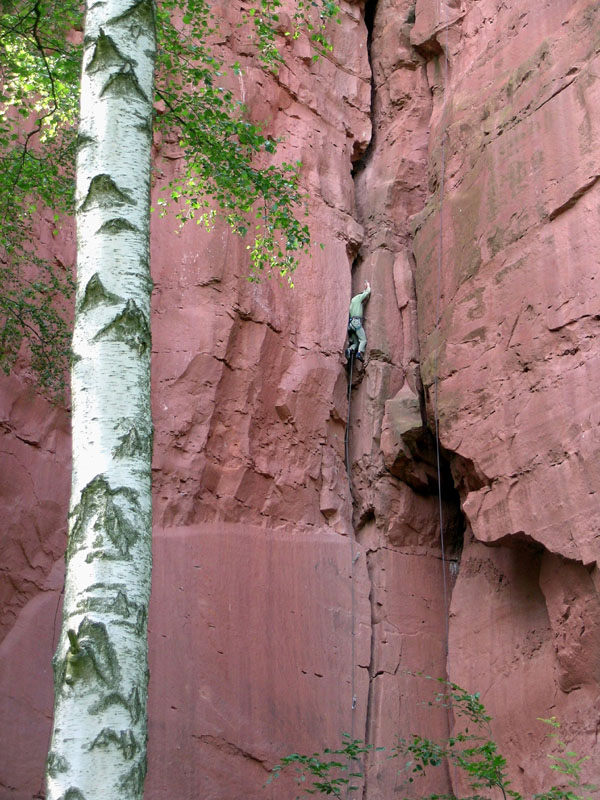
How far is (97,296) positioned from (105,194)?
611mm

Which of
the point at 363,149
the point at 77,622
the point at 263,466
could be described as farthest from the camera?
the point at 363,149

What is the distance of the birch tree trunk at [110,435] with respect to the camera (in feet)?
12.8

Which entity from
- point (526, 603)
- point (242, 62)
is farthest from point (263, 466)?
point (242, 62)

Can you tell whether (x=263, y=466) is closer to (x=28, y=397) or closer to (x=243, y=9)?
(x=28, y=397)

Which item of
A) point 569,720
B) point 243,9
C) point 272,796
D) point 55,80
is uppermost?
point 243,9

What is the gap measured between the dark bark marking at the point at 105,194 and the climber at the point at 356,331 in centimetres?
845

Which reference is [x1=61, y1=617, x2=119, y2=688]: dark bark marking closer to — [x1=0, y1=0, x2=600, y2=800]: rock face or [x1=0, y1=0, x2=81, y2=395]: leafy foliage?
[x1=0, y1=0, x2=81, y2=395]: leafy foliage

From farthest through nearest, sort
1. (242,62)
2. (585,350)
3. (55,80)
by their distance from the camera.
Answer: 1. (242,62)
2. (585,350)
3. (55,80)

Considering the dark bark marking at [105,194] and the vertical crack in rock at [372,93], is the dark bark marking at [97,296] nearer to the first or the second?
the dark bark marking at [105,194]

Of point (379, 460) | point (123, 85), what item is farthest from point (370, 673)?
point (123, 85)

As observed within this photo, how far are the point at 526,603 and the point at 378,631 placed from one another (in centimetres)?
204

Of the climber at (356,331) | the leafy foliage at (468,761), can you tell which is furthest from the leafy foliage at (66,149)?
the leafy foliage at (468,761)

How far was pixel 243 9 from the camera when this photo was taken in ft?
46.3

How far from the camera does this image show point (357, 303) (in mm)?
13469
